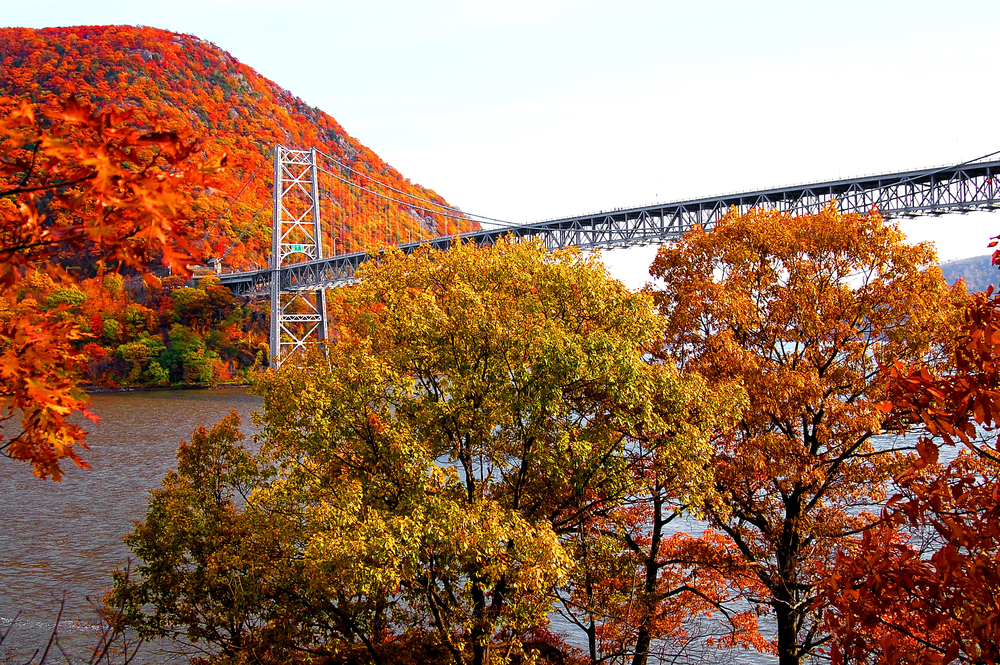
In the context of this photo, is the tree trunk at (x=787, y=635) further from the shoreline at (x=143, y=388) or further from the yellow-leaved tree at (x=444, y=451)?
the shoreline at (x=143, y=388)

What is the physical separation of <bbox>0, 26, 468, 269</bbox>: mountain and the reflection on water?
43.0 m

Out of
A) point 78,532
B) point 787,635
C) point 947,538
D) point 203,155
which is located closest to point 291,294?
point 203,155

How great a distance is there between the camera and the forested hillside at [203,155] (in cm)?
6406

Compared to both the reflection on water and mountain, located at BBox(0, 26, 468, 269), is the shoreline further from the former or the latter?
mountain, located at BBox(0, 26, 468, 269)

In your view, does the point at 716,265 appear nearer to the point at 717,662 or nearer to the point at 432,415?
the point at 432,415

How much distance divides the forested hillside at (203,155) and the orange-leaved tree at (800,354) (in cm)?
3550

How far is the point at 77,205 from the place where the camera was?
9.66ft

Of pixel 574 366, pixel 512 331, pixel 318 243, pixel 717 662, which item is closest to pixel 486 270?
pixel 512 331

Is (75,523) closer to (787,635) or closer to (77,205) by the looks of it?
(787,635)

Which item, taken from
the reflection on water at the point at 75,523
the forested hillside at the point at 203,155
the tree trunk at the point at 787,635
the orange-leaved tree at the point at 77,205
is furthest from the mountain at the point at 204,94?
the orange-leaved tree at the point at 77,205

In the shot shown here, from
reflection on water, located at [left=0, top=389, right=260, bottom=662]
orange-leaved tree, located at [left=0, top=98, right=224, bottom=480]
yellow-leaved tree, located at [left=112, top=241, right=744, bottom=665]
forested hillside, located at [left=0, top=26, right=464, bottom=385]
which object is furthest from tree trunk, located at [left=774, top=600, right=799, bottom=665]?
forested hillside, located at [left=0, top=26, right=464, bottom=385]

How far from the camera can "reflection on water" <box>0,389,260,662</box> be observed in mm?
17188

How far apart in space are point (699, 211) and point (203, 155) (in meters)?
42.2

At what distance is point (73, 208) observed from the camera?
293 cm
